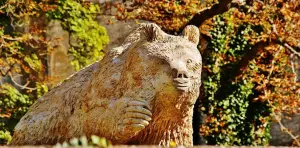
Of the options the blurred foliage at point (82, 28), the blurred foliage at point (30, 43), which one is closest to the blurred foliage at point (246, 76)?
the blurred foliage at point (82, 28)

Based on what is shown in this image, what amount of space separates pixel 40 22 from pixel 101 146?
507 inches

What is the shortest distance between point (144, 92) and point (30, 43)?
308 inches

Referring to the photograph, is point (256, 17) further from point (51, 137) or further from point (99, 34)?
point (51, 137)

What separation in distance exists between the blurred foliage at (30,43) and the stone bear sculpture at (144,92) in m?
6.25

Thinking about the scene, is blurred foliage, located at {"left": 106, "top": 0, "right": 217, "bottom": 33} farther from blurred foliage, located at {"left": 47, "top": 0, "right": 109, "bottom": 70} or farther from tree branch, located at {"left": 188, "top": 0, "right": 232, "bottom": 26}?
blurred foliage, located at {"left": 47, "top": 0, "right": 109, "bottom": 70}

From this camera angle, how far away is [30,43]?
15812mm

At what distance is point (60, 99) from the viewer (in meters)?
9.30

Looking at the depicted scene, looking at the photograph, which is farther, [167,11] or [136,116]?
[167,11]

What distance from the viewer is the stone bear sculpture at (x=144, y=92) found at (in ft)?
27.0

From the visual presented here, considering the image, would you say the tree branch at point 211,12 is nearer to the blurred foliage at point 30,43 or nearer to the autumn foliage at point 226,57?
the autumn foliage at point 226,57

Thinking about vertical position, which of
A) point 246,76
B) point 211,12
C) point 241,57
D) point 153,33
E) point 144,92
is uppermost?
point 211,12

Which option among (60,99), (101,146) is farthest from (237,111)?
(101,146)

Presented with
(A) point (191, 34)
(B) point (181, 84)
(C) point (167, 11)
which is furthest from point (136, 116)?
(C) point (167, 11)

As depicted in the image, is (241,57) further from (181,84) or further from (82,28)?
(181,84)
